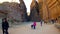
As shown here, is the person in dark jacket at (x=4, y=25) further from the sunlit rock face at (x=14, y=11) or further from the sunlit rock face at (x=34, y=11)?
the sunlit rock face at (x=34, y=11)

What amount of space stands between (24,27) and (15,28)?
0.14 m

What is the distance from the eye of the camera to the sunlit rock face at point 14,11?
6.17 ft

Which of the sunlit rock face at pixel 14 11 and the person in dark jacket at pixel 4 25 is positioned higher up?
the sunlit rock face at pixel 14 11

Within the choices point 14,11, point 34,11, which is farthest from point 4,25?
point 34,11

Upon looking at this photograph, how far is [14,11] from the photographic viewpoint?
6.27 feet

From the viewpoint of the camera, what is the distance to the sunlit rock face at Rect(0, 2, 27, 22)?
1.88 m

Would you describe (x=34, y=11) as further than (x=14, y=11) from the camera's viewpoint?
Yes

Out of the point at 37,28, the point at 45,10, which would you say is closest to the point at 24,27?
the point at 37,28

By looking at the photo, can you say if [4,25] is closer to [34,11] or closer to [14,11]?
[14,11]

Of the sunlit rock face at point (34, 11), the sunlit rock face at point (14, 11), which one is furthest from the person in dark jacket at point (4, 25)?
the sunlit rock face at point (34, 11)

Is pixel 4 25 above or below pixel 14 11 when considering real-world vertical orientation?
below

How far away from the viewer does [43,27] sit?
2090 millimetres

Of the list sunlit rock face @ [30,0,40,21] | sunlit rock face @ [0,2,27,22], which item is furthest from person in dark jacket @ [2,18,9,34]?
Result: sunlit rock face @ [30,0,40,21]

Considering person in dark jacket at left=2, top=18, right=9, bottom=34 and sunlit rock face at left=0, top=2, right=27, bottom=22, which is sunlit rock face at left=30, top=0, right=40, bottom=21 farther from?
person in dark jacket at left=2, top=18, right=9, bottom=34
